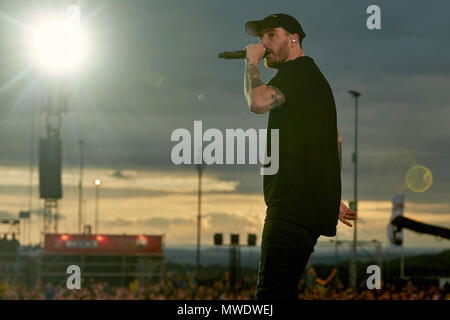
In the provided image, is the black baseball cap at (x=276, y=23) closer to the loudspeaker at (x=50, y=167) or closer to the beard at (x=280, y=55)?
the beard at (x=280, y=55)

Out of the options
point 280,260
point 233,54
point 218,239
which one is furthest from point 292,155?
point 218,239

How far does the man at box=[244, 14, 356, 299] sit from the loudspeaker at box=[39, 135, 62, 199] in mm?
46013

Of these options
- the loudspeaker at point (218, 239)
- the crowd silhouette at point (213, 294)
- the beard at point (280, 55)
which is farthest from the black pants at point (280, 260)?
the loudspeaker at point (218, 239)

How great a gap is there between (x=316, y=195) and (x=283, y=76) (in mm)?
767

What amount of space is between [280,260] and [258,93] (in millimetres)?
988

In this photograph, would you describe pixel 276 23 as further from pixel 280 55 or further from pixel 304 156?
pixel 304 156

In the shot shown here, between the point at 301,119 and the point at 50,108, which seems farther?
the point at 50,108

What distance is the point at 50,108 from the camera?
5209 cm

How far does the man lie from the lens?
411 centimetres

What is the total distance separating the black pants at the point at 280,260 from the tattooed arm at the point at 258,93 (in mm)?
687

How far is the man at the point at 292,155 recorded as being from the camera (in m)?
4.11
